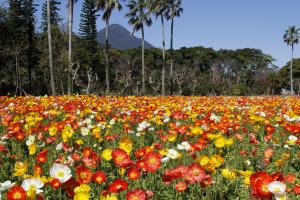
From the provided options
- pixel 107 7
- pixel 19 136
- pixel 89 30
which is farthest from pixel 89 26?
pixel 19 136

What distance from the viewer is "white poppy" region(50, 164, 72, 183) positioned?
9.07 feet

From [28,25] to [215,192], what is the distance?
49426 millimetres

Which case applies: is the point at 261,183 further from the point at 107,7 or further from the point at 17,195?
the point at 107,7

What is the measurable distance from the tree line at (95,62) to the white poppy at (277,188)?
2415 centimetres

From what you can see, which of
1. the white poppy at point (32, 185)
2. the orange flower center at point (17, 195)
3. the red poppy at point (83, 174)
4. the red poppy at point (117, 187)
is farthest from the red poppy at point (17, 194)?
the red poppy at point (83, 174)

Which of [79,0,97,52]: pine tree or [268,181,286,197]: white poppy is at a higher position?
[79,0,97,52]: pine tree

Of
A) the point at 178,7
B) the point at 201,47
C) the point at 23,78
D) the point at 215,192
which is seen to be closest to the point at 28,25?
the point at 23,78

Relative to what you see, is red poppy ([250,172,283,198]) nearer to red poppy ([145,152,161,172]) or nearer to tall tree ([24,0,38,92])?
red poppy ([145,152,161,172])

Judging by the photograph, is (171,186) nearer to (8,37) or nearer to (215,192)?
(215,192)

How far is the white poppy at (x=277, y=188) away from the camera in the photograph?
89.1 inches

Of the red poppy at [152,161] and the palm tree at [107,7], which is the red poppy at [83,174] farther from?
the palm tree at [107,7]

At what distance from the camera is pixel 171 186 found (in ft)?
13.3

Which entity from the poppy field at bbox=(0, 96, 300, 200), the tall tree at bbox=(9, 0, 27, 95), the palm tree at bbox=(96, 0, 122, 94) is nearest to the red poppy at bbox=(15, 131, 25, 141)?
the poppy field at bbox=(0, 96, 300, 200)

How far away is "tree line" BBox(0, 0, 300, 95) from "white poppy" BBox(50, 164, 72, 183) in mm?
23329
